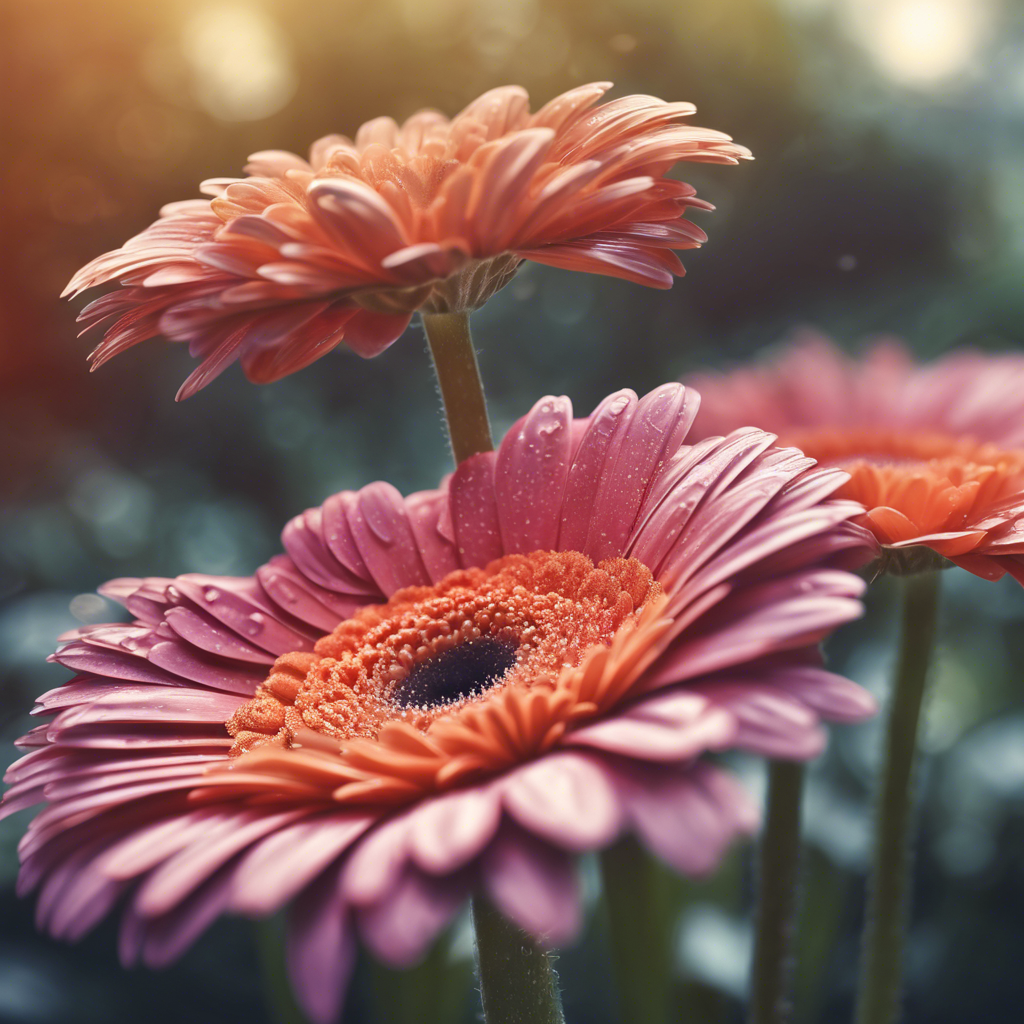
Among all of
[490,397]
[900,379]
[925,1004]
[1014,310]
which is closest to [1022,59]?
[1014,310]

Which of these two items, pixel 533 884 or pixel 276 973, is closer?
pixel 533 884

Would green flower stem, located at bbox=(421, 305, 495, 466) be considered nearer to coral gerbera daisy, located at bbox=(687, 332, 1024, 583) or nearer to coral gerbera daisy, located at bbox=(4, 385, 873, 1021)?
coral gerbera daisy, located at bbox=(4, 385, 873, 1021)

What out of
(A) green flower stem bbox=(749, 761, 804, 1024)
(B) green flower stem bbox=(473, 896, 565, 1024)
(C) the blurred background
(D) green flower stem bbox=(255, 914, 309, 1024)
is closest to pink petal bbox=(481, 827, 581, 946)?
(B) green flower stem bbox=(473, 896, 565, 1024)

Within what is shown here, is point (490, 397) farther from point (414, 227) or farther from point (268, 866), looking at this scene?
point (268, 866)

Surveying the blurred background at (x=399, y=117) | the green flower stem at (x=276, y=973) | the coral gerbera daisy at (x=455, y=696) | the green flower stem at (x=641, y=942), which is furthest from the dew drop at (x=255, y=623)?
the blurred background at (x=399, y=117)

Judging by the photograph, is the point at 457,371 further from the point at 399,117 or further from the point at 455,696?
the point at 399,117

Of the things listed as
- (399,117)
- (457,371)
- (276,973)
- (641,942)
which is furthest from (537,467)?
(399,117)
